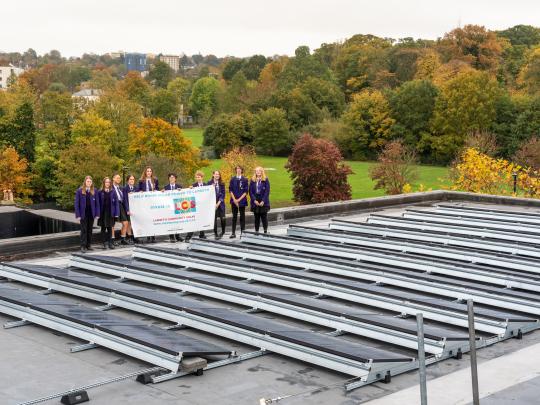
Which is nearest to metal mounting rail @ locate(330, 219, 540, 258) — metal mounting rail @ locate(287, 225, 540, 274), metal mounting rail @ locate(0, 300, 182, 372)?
metal mounting rail @ locate(287, 225, 540, 274)

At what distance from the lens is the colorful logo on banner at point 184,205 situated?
71.0ft

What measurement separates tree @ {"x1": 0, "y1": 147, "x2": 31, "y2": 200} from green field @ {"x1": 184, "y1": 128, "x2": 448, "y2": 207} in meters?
22.3

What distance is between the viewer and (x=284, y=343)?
11625mm

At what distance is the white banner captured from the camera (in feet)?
70.1

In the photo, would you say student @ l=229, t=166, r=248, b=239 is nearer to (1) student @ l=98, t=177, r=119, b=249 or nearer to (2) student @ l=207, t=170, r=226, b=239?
(2) student @ l=207, t=170, r=226, b=239

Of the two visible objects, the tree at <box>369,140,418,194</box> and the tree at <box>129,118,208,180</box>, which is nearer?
the tree at <box>369,140,418,194</box>

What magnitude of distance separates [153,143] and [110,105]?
12353 millimetres

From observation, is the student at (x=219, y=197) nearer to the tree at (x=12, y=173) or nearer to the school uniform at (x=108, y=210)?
the school uniform at (x=108, y=210)

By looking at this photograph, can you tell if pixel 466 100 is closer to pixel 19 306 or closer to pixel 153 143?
pixel 153 143

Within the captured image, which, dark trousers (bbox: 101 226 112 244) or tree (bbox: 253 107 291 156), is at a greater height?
tree (bbox: 253 107 291 156)

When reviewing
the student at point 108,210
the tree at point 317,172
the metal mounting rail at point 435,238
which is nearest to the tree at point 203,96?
the tree at point 317,172

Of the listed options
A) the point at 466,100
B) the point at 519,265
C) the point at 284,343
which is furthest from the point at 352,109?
the point at 284,343

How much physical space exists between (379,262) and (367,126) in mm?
88296

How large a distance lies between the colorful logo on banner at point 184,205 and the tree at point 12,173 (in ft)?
174
